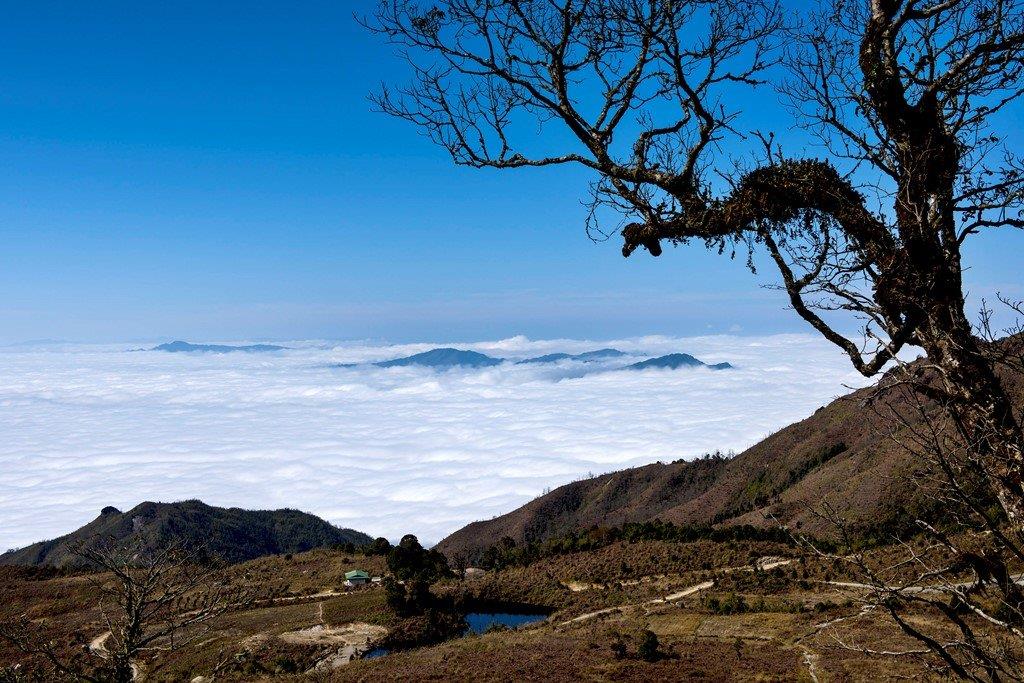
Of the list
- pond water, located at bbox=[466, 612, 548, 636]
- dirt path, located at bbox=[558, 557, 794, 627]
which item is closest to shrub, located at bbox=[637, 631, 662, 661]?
dirt path, located at bbox=[558, 557, 794, 627]

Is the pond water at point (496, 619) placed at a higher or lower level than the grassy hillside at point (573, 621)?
lower

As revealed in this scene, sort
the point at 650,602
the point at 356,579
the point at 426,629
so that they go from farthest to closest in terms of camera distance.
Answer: the point at 356,579, the point at 650,602, the point at 426,629

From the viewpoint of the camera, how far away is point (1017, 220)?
203 inches

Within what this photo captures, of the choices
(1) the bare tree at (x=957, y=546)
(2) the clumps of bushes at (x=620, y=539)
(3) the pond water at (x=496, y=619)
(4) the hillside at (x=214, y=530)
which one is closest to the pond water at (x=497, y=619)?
(3) the pond water at (x=496, y=619)

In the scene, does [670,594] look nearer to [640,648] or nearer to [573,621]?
[573,621]

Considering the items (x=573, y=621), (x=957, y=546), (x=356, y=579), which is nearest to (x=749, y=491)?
(x=356, y=579)

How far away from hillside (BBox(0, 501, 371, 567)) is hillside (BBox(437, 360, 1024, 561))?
1050 inches

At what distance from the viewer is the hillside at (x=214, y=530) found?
109 meters

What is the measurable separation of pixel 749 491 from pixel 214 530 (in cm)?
8421

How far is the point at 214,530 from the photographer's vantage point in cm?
11288

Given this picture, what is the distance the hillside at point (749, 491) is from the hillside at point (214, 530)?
2666 centimetres

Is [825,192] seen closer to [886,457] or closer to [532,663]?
[532,663]

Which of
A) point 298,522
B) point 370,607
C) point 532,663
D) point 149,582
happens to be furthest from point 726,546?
point 298,522

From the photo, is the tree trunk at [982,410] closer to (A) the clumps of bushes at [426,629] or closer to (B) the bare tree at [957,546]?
Result: (B) the bare tree at [957,546]
